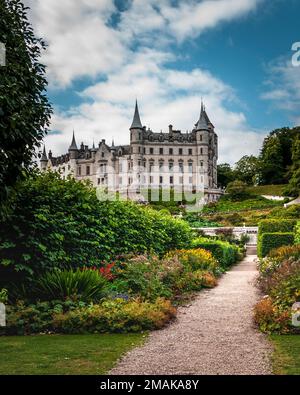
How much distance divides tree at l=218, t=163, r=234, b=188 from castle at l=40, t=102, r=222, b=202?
2920 millimetres

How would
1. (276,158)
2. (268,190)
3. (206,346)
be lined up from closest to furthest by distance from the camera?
(206,346)
(268,190)
(276,158)

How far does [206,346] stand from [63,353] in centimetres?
189

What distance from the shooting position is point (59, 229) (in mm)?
9328

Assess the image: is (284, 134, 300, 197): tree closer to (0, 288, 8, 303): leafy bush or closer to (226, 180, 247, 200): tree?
(226, 180, 247, 200): tree

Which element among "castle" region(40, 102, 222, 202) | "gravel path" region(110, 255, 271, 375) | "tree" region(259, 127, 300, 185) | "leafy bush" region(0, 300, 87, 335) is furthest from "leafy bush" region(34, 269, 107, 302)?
"castle" region(40, 102, 222, 202)

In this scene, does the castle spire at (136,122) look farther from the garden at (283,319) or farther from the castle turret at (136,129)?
the garden at (283,319)

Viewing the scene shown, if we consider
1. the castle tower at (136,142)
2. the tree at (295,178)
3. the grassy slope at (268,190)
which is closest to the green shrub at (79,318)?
the tree at (295,178)

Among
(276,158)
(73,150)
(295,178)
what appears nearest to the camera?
(295,178)

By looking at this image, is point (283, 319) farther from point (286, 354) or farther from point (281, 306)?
point (286, 354)

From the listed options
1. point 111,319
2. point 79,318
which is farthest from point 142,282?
point 79,318

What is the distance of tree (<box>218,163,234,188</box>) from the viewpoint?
94.3m

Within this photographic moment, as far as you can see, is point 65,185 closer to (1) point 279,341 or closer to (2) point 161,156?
(1) point 279,341

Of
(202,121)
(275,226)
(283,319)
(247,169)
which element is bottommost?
(283,319)

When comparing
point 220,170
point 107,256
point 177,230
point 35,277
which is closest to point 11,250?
point 35,277
